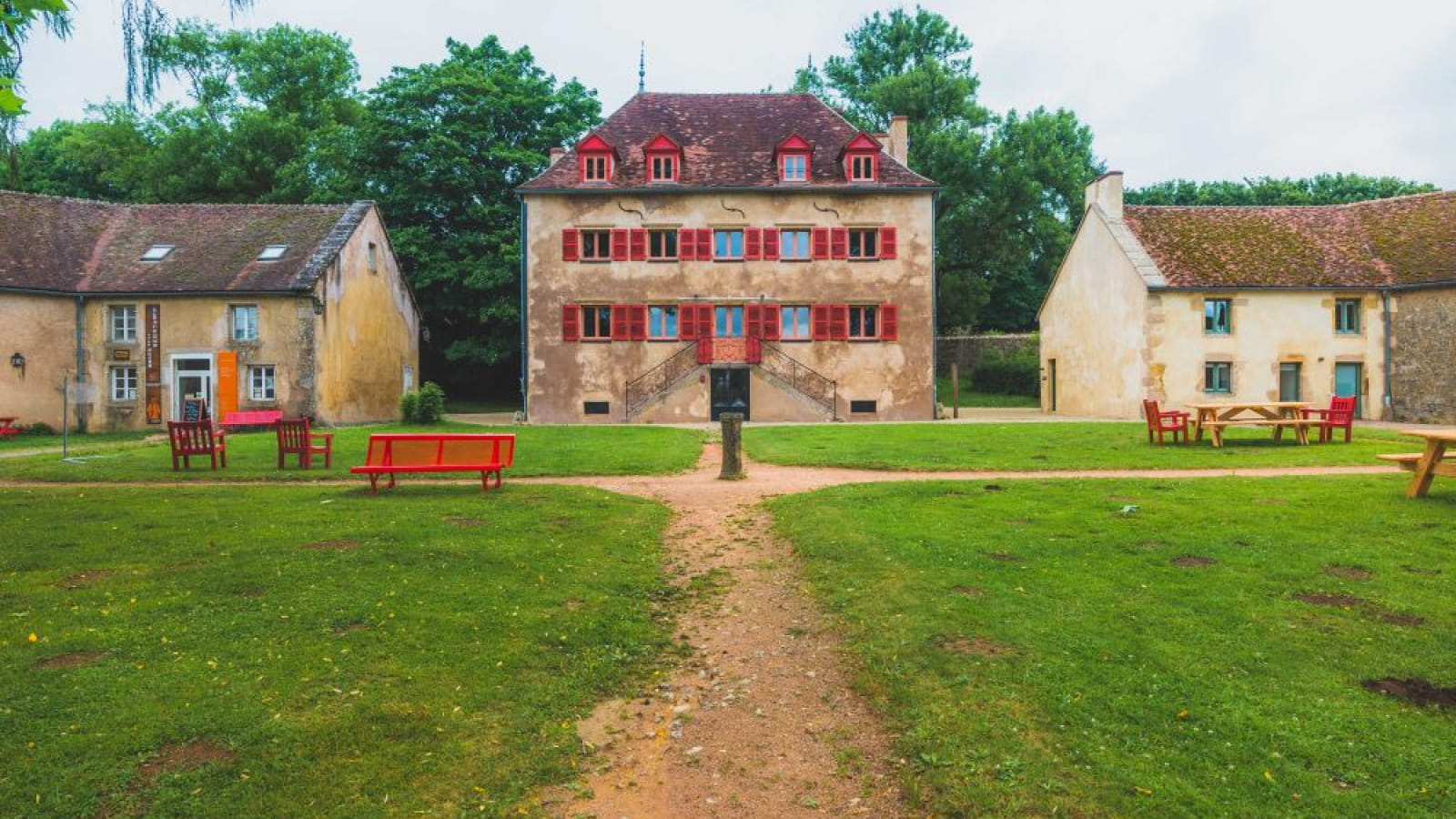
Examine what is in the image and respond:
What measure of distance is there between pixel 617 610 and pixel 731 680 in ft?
4.94

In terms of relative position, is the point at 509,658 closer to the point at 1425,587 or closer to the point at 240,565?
the point at 240,565

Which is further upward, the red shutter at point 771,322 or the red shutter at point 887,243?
the red shutter at point 887,243

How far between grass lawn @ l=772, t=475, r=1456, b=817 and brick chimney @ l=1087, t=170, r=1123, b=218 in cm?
2517

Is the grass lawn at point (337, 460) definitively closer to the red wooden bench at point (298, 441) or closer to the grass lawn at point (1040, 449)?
the red wooden bench at point (298, 441)

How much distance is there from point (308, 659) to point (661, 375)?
27.7 metres

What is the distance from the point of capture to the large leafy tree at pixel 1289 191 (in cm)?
5447

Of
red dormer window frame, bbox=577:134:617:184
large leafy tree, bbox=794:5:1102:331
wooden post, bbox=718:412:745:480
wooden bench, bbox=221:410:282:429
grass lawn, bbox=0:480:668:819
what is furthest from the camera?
large leafy tree, bbox=794:5:1102:331

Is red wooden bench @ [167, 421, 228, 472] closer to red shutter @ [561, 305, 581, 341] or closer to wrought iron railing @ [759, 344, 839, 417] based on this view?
red shutter @ [561, 305, 581, 341]

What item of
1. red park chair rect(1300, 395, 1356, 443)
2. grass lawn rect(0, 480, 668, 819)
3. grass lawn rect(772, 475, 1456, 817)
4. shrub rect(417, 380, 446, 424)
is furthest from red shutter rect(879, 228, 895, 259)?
grass lawn rect(0, 480, 668, 819)

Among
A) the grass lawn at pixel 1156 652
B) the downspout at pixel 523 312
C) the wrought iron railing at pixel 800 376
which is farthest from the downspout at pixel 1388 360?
the downspout at pixel 523 312

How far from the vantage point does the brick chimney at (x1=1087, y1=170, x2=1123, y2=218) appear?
109ft

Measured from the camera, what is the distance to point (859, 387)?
33438 mm

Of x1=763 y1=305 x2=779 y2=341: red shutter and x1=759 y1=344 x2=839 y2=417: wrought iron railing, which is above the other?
x1=763 y1=305 x2=779 y2=341: red shutter

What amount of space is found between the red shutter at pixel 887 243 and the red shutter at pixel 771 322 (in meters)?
4.32
